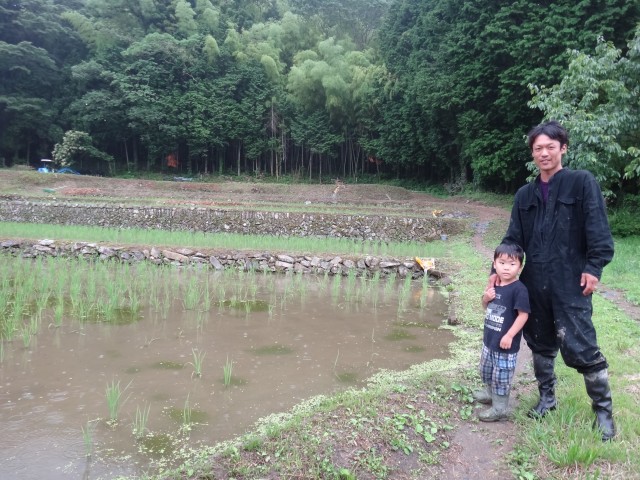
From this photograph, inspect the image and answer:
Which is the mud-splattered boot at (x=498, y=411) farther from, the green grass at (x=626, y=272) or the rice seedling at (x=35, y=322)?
the rice seedling at (x=35, y=322)

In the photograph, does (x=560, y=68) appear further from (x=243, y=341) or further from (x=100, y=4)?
(x=100, y=4)

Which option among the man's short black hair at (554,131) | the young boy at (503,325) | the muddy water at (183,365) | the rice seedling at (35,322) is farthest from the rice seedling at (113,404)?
the man's short black hair at (554,131)

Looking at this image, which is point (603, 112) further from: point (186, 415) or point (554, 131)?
point (186, 415)

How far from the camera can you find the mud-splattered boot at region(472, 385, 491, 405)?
110 inches

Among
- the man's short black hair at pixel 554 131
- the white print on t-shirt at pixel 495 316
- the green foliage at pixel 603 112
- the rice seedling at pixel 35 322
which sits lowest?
the rice seedling at pixel 35 322

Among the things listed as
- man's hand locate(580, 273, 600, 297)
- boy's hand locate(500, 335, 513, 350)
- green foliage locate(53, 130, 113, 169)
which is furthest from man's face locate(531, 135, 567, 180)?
green foliage locate(53, 130, 113, 169)

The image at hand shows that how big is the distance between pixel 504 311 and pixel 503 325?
0.09 metres

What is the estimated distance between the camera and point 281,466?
2141mm

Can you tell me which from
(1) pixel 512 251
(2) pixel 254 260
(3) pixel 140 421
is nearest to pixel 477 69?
(2) pixel 254 260

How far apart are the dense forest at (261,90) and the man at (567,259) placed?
15653 mm

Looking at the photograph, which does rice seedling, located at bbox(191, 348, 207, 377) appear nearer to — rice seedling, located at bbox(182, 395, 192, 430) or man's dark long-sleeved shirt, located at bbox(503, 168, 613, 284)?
rice seedling, located at bbox(182, 395, 192, 430)

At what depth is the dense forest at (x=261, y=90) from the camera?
18.4 m

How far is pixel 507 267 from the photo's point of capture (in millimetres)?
2475

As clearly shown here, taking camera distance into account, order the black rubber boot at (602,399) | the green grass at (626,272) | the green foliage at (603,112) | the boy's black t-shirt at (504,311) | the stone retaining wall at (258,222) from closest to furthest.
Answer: the black rubber boot at (602,399) < the boy's black t-shirt at (504,311) < the green grass at (626,272) < the green foliage at (603,112) < the stone retaining wall at (258,222)
